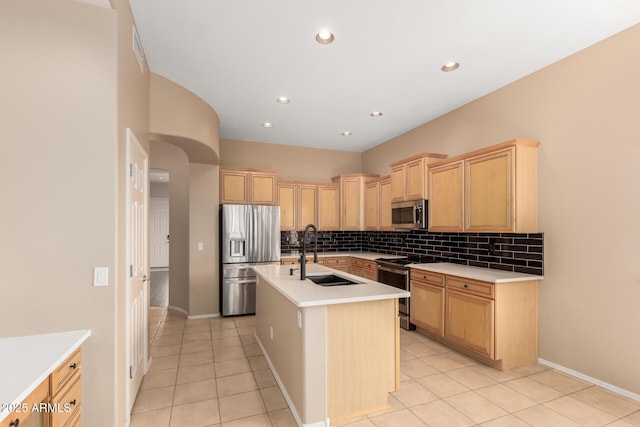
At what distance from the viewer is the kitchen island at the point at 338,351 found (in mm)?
2191

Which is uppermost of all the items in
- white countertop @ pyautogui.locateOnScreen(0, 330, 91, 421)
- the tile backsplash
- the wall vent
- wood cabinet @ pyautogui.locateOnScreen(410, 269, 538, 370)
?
the wall vent

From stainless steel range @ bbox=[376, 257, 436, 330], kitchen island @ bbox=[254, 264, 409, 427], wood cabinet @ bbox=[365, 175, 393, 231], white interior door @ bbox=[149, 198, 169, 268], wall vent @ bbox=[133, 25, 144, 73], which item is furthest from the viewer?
white interior door @ bbox=[149, 198, 169, 268]

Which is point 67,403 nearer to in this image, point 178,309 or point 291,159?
point 178,309

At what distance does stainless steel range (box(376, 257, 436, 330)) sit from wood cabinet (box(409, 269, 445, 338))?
10 centimetres

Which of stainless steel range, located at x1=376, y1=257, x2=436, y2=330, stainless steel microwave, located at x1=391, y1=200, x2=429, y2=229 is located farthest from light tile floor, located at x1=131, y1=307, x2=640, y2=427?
stainless steel microwave, located at x1=391, y1=200, x2=429, y2=229

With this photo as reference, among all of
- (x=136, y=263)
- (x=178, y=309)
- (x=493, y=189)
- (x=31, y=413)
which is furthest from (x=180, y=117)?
(x=493, y=189)

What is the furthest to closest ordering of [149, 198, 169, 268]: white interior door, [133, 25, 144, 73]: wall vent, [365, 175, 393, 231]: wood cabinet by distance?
[149, 198, 169, 268]: white interior door < [365, 175, 393, 231]: wood cabinet < [133, 25, 144, 73]: wall vent

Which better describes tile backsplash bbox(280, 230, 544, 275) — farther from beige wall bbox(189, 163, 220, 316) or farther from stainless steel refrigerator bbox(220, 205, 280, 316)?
beige wall bbox(189, 163, 220, 316)

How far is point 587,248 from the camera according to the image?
2828mm

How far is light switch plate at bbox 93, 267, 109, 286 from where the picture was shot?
1.85 meters

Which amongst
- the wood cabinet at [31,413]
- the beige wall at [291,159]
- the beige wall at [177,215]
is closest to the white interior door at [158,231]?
the beige wall at [177,215]

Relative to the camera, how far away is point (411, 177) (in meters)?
4.56

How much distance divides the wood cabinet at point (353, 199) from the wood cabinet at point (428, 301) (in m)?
2.06

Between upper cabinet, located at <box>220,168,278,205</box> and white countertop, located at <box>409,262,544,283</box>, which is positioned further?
upper cabinet, located at <box>220,168,278,205</box>
